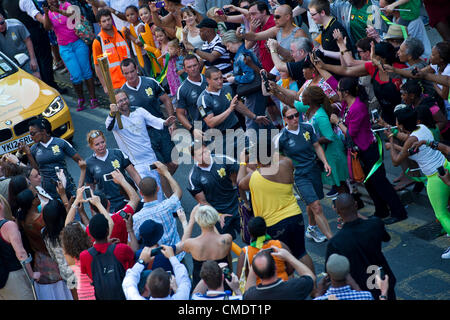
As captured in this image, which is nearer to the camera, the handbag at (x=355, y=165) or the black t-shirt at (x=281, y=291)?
the black t-shirt at (x=281, y=291)

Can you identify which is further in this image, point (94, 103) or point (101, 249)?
point (94, 103)

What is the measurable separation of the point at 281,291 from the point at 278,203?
2.01 meters

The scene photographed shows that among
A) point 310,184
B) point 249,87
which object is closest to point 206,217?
point 310,184

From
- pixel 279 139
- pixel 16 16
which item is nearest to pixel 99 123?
pixel 16 16

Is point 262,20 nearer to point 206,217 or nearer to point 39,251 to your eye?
point 206,217

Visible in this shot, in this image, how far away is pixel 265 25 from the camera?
39.7 ft

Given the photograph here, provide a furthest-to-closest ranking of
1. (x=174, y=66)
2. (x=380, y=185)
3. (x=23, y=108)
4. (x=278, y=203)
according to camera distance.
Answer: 1. (x=174, y=66)
2. (x=23, y=108)
3. (x=380, y=185)
4. (x=278, y=203)

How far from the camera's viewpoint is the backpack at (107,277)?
6742 millimetres

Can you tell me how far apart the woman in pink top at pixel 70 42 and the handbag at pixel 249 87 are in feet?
18.5

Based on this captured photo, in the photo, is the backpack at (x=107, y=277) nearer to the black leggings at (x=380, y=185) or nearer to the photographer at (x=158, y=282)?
the photographer at (x=158, y=282)

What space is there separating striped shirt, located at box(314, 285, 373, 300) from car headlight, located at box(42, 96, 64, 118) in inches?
323

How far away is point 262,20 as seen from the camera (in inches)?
475

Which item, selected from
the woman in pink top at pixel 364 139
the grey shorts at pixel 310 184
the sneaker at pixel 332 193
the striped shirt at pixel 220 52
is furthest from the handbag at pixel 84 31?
the grey shorts at pixel 310 184
